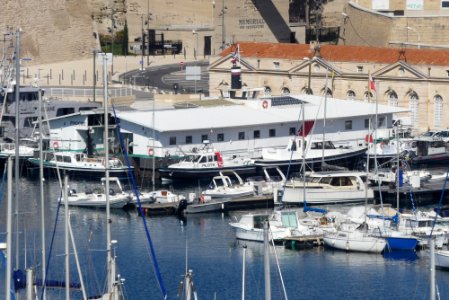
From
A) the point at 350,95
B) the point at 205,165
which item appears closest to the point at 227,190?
the point at 205,165

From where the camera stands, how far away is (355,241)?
36250mm

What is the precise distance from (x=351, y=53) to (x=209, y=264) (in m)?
19.5

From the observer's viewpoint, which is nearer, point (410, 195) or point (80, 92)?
point (410, 195)

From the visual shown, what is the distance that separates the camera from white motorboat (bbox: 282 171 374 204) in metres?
41.5

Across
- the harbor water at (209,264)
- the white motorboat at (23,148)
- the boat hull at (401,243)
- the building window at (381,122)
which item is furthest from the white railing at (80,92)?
the boat hull at (401,243)

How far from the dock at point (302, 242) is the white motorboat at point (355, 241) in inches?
9.6

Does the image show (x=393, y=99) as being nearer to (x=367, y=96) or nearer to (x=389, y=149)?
(x=367, y=96)

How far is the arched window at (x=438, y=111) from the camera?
167ft

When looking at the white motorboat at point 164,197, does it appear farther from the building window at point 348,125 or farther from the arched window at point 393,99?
the arched window at point 393,99

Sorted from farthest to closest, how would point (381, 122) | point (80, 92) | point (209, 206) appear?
point (80, 92)
point (381, 122)
point (209, 206)

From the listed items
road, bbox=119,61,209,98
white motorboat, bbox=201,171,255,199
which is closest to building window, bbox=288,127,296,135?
white motorboat, bbox=201,171,255,199

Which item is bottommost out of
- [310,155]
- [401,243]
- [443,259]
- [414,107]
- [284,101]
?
[443,259]

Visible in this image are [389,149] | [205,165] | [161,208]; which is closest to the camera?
[161,208]

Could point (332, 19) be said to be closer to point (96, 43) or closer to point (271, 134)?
point (96, 43)
